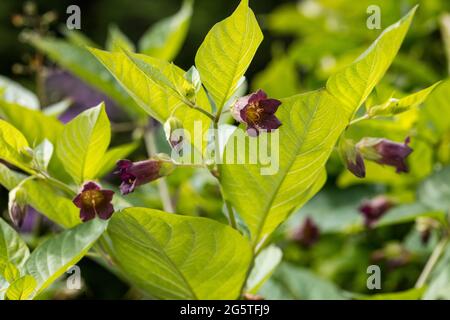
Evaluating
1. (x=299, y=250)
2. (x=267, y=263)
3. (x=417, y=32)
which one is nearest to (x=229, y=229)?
(x=267, y=263)

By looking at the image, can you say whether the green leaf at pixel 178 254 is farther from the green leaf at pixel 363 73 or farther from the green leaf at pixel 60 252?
the green leaf at pixel 363 73

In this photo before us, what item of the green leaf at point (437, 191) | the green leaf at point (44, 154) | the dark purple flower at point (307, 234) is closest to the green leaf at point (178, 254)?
the green leaf at point (44, 154)

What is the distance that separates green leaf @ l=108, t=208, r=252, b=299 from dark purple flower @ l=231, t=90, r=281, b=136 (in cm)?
10

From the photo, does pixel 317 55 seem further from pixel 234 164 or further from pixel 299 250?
pixel 234 164

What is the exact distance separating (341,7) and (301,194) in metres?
1.39

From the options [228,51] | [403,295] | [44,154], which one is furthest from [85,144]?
[403,295]

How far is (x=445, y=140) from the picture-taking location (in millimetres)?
1126

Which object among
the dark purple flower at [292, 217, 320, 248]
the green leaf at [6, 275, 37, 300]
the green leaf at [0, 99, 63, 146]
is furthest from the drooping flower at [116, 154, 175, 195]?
the dark purple flower at [292, 217, 320, 248]

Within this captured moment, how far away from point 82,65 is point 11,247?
0.49 meters

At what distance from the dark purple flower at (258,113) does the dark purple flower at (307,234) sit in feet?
2.00

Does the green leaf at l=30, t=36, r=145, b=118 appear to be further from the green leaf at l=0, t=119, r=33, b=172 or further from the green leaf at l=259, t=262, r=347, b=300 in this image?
the green leaf at l=0, t=119, r=33, b=172

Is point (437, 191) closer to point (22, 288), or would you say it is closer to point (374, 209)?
point (374, 209)

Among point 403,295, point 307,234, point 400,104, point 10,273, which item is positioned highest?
point 400,104

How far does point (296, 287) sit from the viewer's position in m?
1.01
